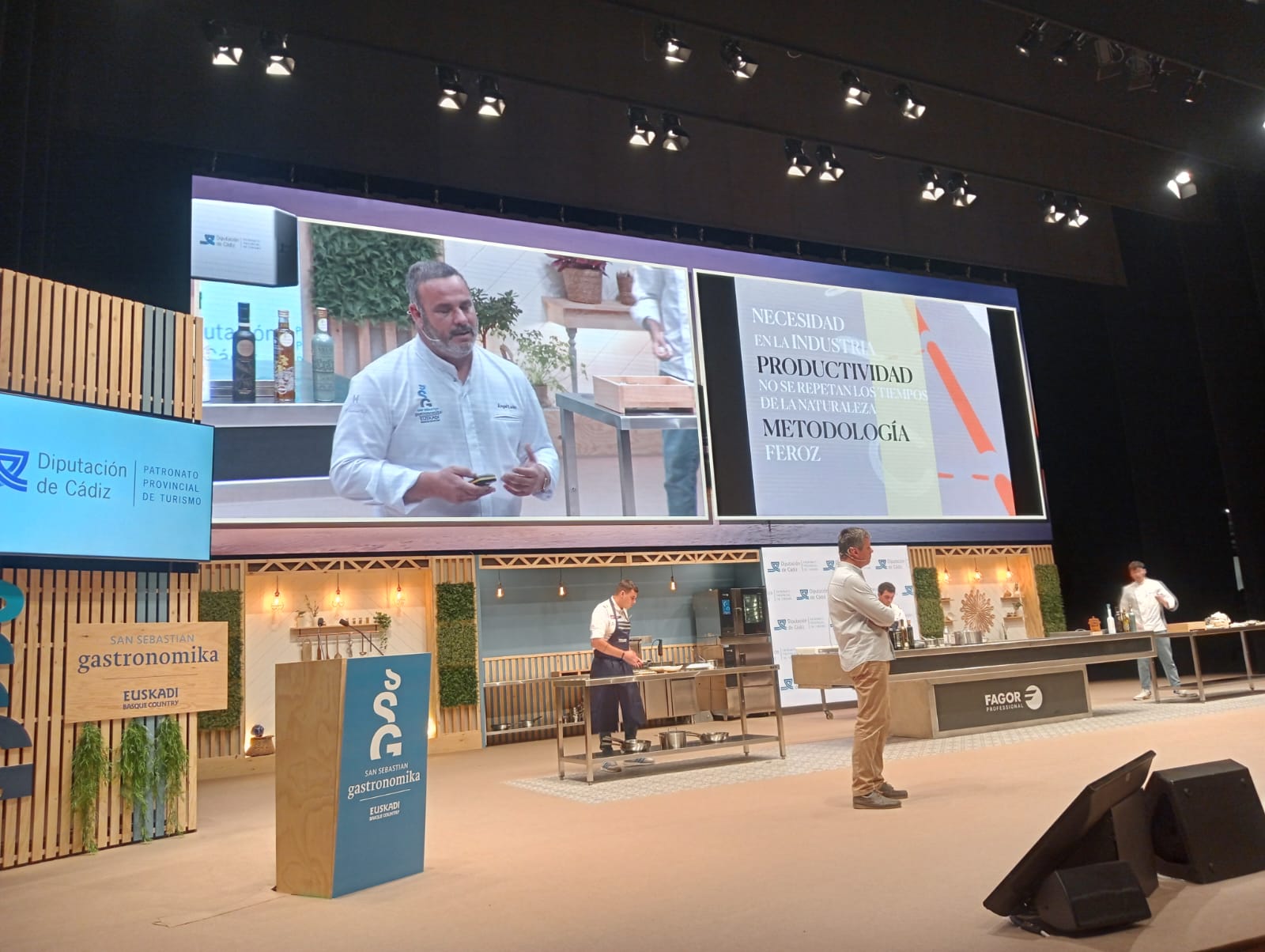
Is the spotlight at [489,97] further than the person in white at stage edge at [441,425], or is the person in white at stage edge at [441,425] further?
the person in white at stage edge at [441,425]

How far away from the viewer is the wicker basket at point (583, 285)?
1163 cm

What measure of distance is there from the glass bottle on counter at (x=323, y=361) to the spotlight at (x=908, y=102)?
20.8 ft

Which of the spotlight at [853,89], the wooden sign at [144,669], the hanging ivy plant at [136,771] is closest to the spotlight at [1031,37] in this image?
the spotlight at [853,89]

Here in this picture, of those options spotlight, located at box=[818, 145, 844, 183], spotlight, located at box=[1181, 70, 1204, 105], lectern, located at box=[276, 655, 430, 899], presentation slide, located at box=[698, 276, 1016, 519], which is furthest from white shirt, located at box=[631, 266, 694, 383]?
lectern, located at box=[276, 655, 430, 899]

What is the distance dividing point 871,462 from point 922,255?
3.02m

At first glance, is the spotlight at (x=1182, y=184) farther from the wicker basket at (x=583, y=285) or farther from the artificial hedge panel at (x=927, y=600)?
the wicker basket at (x=583, y=285)

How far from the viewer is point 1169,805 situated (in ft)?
10.8

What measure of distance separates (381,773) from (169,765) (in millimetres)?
2531

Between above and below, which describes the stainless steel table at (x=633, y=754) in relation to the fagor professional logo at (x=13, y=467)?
below

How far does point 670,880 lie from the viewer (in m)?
3.85

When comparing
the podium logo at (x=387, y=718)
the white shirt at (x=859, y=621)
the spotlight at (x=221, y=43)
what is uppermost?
the spotlight at (x=221, y=43)

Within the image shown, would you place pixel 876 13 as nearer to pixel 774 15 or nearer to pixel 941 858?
pixel 774 15

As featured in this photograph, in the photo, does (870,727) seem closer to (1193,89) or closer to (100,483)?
(100,483)

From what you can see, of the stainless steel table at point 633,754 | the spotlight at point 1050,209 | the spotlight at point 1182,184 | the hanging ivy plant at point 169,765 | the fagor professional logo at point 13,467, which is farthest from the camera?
the spotlight at point 1050,209
